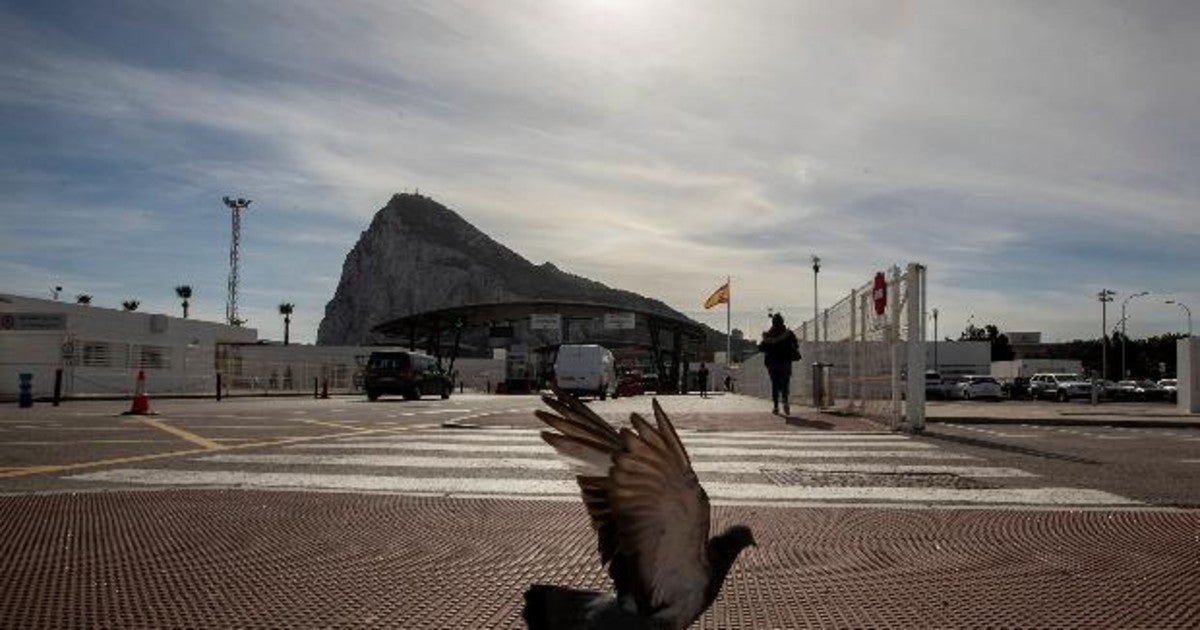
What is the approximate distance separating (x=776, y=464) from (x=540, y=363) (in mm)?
65684

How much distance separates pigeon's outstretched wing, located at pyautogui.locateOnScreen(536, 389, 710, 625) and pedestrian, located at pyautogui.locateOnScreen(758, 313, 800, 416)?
15083 mm

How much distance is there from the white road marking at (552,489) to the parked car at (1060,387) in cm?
5646

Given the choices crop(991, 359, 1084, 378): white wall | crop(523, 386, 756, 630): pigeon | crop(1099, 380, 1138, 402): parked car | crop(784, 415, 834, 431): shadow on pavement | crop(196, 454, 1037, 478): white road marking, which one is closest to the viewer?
crop(523, 386, 756, 630): pigeon

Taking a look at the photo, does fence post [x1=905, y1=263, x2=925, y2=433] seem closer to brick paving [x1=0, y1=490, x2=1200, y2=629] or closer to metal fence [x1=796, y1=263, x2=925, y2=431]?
metal fence [x1=796, y1=263, x2=925, y2=431]

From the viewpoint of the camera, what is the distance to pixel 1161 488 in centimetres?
751

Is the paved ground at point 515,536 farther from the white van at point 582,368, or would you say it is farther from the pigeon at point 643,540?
the white van at point 582,368

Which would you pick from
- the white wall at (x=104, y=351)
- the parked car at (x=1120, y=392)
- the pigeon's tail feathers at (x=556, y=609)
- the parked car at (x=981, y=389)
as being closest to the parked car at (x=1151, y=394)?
the parked car at (x=1120, y=392)

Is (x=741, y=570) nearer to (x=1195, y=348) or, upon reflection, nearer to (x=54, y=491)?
(x=54, y=491)

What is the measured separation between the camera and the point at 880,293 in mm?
16594

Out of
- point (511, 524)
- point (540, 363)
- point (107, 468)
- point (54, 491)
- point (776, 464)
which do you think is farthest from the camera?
point (540, 363)

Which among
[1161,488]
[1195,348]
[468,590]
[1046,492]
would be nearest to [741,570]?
[468,590]

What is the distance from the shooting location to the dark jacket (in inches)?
688

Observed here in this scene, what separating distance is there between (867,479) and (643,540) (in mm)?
5986

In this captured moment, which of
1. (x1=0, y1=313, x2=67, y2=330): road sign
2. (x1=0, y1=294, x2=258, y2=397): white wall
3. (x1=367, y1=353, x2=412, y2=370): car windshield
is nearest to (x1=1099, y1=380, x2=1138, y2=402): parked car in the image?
(x1=367, y1=353, x2=412, y2=370): car windshield
